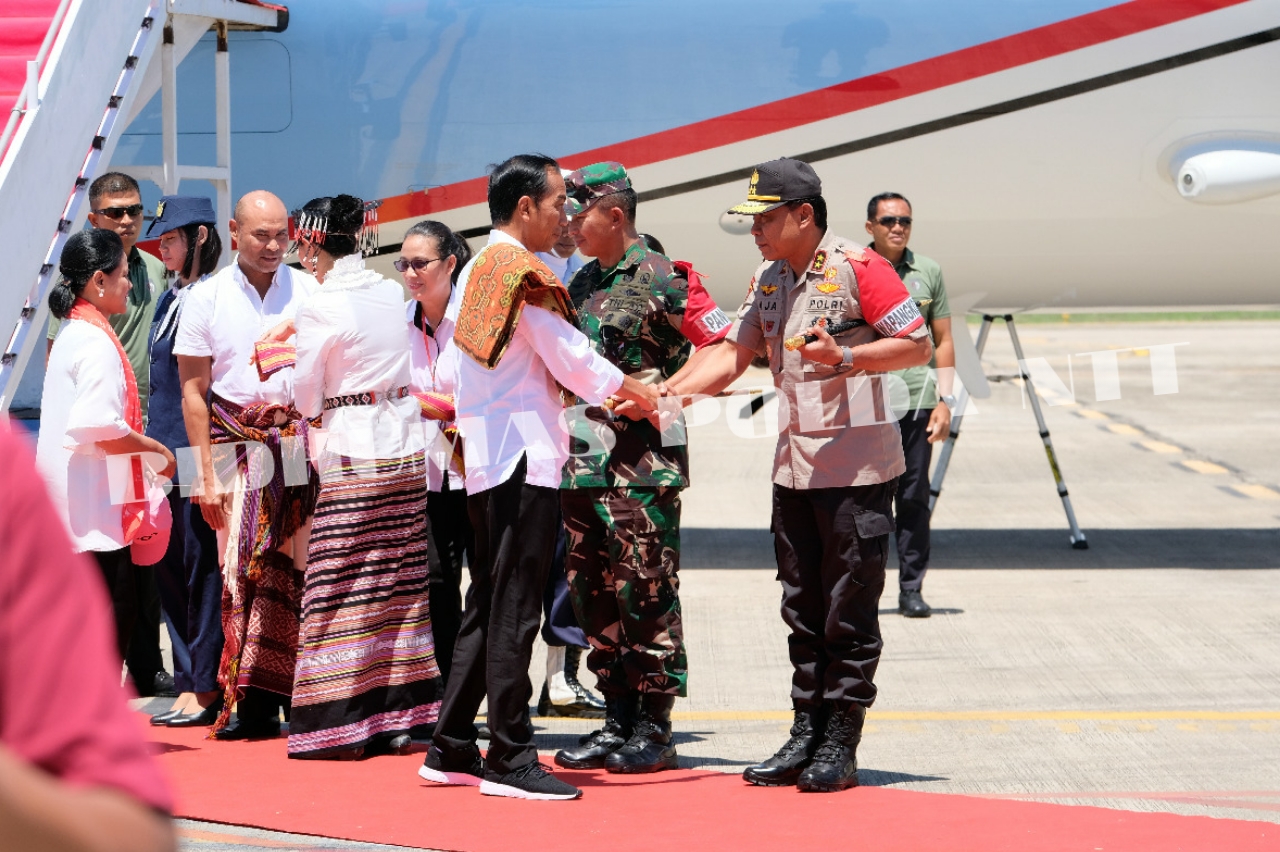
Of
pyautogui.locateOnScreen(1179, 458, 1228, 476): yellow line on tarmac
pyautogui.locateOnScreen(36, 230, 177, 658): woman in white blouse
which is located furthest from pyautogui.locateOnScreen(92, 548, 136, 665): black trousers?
pyautogui.locateOnScreen(1179, 458, 1228, 476): yellow line on tarmac

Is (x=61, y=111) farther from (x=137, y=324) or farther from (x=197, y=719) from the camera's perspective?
(x=197, y=719)

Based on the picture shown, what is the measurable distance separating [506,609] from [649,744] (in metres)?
0.78

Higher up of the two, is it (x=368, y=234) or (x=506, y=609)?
(x=368, y=234)

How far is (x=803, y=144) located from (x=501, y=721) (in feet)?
14.7

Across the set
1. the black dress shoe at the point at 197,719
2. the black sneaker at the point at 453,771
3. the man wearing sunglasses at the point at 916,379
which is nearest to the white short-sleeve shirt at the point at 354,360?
the black sneaker at the point at 453,771

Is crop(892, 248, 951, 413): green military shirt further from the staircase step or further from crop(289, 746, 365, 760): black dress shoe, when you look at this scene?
the staircase step

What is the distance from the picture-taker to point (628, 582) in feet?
15.6

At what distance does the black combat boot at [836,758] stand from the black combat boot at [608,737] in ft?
2.14

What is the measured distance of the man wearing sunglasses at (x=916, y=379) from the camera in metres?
7.06

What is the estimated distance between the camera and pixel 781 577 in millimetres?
4695

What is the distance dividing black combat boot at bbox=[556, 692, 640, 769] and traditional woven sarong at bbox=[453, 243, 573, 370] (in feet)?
4.26

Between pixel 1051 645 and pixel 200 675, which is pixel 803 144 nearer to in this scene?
pixel 1051 645

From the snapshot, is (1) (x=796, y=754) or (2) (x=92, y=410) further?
(2) (x=92, y=410)

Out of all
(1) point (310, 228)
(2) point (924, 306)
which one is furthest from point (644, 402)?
(2) point (924, 306)
